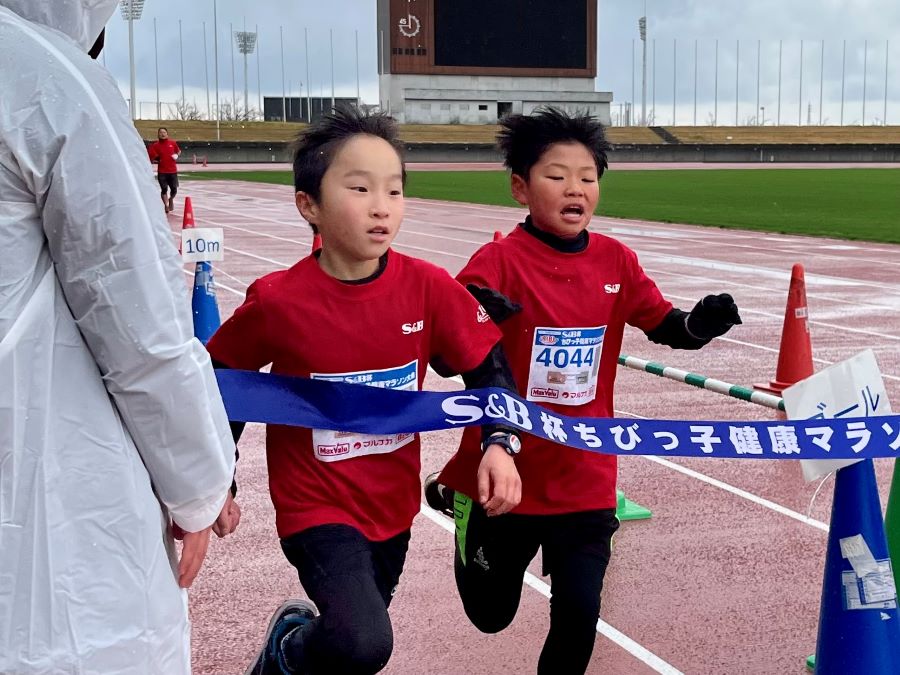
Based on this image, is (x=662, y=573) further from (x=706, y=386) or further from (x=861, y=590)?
(x=861, y=590)

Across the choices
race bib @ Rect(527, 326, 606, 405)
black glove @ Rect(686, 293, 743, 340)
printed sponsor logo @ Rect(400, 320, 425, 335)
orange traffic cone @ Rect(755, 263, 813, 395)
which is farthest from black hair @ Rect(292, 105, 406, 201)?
orange traffic cone @ Rect(755, 263, 813, 395)

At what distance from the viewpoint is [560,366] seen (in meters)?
3.80

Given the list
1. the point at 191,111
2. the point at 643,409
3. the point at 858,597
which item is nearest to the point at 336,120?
the point at 858,597

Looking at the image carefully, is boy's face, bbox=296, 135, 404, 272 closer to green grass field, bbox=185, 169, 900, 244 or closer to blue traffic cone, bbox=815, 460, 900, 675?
blue traffic cone, bbox=815, 460, 900, 675

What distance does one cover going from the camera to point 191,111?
9819 cm

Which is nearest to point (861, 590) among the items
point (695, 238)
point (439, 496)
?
point (439, 496)

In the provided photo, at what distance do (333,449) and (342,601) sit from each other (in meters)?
0.43

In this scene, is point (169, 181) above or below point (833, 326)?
above

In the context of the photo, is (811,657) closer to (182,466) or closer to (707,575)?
(707,575)

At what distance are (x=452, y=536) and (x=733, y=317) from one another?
2.14 m

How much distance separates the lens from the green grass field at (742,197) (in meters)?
24.5

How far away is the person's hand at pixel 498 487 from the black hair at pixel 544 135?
1.23 metres

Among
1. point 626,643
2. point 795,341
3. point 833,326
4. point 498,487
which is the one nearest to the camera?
point 498,487

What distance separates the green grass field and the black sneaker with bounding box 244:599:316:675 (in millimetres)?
18479
